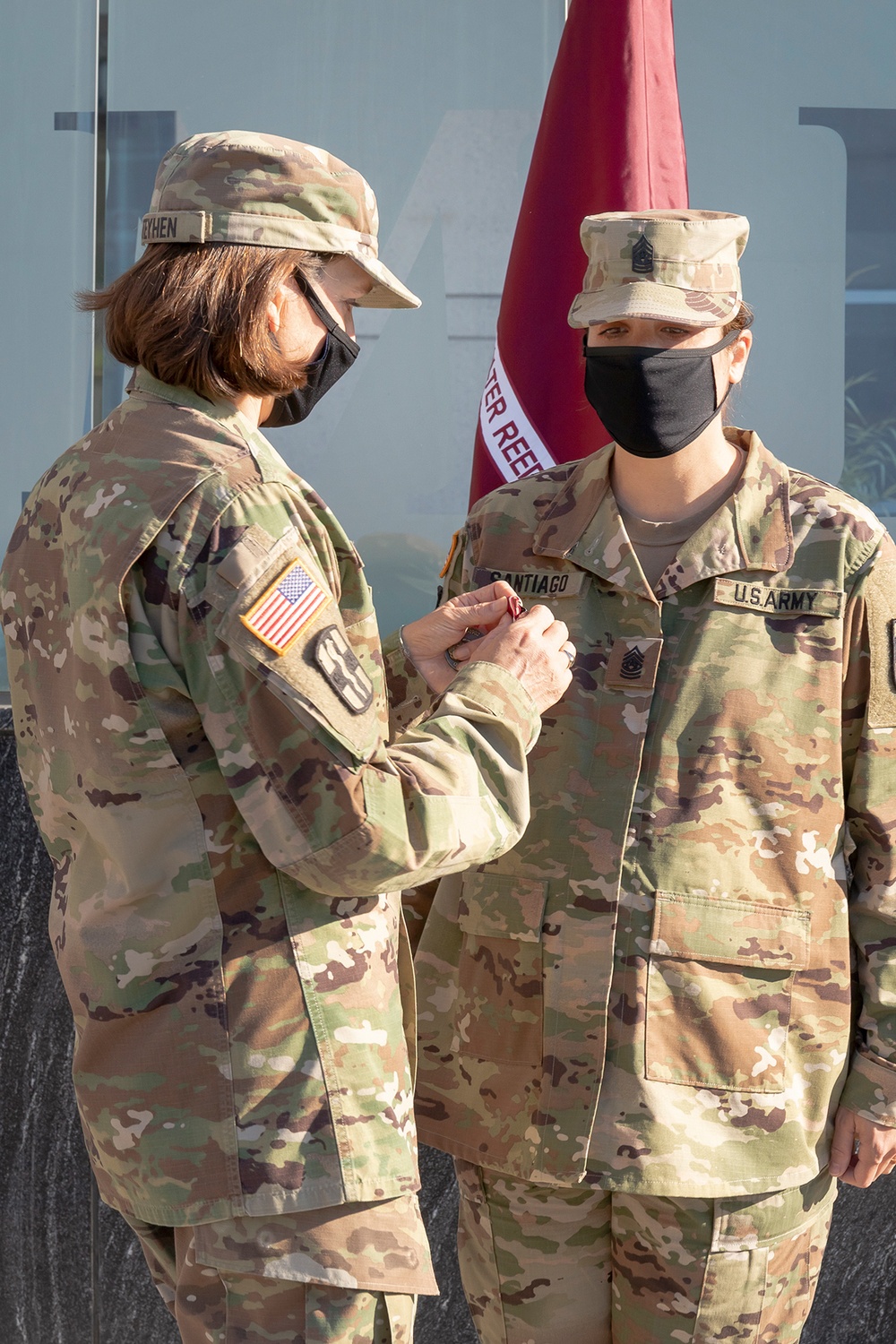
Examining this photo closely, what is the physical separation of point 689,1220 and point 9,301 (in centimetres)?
273

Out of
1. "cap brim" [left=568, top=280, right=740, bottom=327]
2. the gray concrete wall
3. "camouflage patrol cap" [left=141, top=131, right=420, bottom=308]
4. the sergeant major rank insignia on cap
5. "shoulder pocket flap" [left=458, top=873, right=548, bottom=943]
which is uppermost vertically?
"camouflage patrol cap" [left=141, top=131, right=420, bottom=308]

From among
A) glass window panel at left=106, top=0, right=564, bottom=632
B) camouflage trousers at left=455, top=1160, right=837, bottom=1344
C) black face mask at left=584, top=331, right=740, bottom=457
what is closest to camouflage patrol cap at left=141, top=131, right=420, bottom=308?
black face mask at left=584, top=331, right=740, bottom=457

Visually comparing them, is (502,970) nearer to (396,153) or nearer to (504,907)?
(504,907)

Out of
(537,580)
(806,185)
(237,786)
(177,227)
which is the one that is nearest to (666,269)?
(537,580)

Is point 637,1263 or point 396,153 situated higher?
point 396,153

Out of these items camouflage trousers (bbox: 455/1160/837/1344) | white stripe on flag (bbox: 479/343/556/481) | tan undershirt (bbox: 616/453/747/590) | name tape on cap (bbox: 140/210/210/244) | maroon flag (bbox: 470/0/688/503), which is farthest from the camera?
white stripe on flag (bbox: 479/343/556/481)

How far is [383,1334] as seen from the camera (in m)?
1.34

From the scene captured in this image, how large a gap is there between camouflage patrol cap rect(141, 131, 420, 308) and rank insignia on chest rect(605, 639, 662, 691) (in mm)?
619

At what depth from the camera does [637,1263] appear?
170 cm

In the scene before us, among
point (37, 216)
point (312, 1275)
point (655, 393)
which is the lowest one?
point (312, 1275)

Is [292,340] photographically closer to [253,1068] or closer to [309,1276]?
[253,1068]

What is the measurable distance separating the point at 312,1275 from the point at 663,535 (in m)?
1.07

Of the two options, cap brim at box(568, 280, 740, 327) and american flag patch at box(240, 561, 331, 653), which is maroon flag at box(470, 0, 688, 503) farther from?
american flag patch at box(240, 561, 331, 653)

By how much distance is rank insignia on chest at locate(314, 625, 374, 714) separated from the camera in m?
1.23
